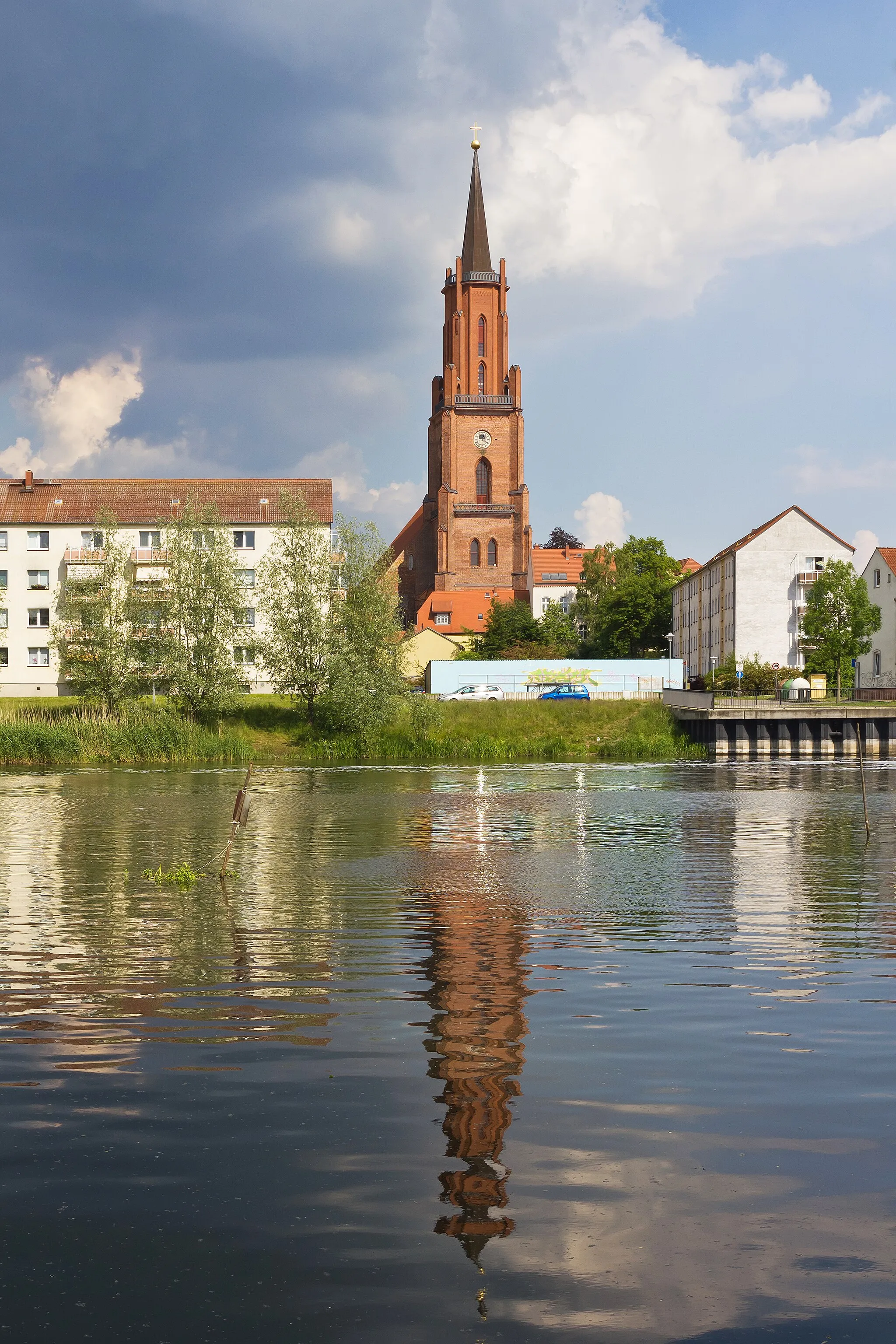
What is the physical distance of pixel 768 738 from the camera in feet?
227

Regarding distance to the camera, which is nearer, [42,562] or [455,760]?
[455,760]

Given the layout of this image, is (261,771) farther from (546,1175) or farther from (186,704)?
(546,1175)

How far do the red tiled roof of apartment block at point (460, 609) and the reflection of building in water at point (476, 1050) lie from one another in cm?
11871

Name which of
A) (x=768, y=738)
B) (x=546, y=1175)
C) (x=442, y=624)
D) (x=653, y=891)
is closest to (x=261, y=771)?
(x=768, y=738)

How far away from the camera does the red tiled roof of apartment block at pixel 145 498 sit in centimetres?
9138

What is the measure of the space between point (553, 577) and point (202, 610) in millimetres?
86835

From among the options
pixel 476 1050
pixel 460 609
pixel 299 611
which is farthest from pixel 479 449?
pixel 476 1050

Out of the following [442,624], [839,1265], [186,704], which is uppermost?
[442,624]

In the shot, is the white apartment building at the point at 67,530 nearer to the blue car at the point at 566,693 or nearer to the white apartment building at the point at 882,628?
the blue car at the point at 566,693

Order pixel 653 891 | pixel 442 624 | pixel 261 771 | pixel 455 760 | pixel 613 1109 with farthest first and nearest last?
pixel 442 624
pixel 455 760
pixel 261 771
pixel 653 891
pixel 613 1109

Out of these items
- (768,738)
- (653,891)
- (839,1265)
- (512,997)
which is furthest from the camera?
(768,738)

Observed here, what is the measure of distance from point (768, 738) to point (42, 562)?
55.0m

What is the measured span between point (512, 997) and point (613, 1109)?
3.19 metres

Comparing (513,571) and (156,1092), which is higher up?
(513,571)
